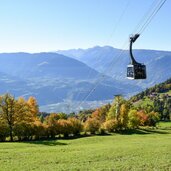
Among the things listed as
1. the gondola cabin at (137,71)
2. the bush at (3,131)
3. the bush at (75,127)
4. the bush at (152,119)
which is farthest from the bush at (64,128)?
the gondola cabin at (137,71)

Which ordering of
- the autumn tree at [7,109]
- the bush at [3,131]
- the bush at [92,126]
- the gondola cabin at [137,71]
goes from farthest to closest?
the bush at [92,126]
the autumn tree at [7,109]
the bush at [3,131]
the gondola cabin at [137,71]

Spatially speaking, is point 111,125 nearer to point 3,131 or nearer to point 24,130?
point 24,130

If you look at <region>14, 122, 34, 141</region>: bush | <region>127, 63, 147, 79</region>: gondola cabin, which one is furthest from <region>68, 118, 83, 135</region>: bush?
<region>127, 63, 147, 79</region>: gondola cabin

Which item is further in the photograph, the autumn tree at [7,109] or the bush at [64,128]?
the bush at [64,128]

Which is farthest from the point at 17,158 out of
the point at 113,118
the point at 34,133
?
the point at 113,118

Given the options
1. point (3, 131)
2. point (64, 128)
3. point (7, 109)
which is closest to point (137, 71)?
point (3, 131)

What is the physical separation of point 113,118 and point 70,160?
89.3 meters

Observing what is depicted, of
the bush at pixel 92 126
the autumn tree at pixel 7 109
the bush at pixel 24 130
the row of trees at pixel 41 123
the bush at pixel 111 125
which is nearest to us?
the bush at pixel 24 130

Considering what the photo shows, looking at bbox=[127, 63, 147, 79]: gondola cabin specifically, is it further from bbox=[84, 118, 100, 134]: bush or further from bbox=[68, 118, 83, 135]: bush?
bbox=[84, 118, 100, 134]: bush

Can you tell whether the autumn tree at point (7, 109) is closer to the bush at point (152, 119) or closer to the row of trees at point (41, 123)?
the row of trees at point (41, 123)

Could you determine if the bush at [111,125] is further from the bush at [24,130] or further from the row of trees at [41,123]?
the bush at [24,130]

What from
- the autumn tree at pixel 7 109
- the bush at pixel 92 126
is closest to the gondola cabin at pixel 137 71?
the autumn tree at pixel 7 109

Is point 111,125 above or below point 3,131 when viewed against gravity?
above

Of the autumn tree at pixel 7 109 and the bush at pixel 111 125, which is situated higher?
the autumn tree at pixel 7 109
